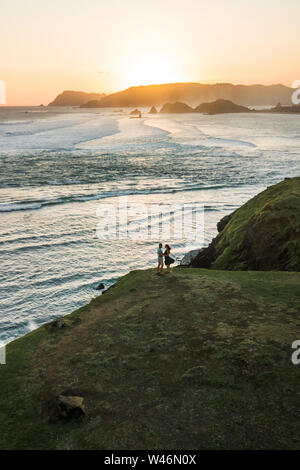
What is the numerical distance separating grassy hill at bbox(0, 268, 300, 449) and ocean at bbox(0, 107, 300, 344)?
5526mm

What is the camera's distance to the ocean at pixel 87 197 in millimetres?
19875

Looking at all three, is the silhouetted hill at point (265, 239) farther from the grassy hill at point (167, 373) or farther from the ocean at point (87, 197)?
the ocean at point (87, 197)

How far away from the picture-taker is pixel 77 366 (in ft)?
34.2

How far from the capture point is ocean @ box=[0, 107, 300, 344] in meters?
19.9

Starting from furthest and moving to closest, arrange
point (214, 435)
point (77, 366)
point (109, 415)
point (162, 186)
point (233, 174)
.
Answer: point (233, 174)
point (162, 186)
point (77, 366)
point (109, 415)
point (214, 435)

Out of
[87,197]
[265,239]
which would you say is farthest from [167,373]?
[87,197]

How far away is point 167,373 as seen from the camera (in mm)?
9773

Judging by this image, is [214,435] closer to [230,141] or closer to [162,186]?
[162,186]

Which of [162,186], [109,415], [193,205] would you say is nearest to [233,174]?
[162,186]

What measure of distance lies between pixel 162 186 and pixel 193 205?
9629mm

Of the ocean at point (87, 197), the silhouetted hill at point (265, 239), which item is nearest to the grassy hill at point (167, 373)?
the silhouetted hill at point (265, 239)

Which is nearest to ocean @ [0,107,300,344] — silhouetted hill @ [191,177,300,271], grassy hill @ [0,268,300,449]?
silhouetted hill @ [191,177,300,271]

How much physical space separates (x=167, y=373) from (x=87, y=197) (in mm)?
31464

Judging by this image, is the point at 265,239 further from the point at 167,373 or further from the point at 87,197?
the point at 87,197
